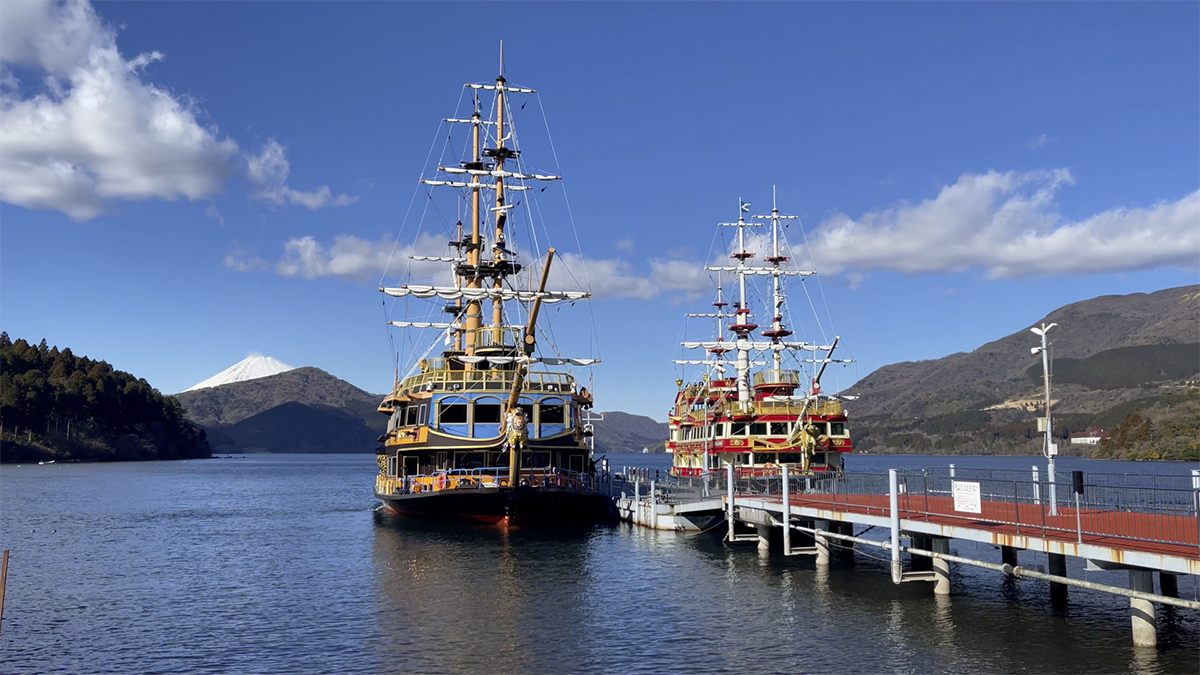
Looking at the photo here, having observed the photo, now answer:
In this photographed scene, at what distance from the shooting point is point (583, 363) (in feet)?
179

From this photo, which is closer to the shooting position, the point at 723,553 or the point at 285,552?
the point at 723,553

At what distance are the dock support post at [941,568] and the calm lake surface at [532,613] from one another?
0.54 m

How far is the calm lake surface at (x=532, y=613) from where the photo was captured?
21156mm

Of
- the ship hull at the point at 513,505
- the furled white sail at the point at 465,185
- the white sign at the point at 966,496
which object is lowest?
the ship hull at the point at 513,505

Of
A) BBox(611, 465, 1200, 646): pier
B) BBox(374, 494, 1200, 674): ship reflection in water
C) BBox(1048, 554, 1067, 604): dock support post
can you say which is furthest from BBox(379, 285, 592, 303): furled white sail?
BBox(1048, 554, 1067, 604): dock support post

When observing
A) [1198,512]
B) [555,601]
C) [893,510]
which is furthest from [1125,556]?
[555,601]

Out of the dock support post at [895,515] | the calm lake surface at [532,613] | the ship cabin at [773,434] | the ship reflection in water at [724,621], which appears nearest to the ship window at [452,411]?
the calm lake surface at [532,613]

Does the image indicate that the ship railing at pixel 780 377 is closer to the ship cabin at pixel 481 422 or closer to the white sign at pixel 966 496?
the ship cabin at pixel 481 422

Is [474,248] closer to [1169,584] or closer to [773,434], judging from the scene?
[773,434]

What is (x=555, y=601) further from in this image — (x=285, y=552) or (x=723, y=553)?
(x=285, y=552)

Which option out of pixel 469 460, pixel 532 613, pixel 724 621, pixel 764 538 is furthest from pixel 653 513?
pixel 724 621

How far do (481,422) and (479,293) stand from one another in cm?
1152

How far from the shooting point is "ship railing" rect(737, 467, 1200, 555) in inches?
810

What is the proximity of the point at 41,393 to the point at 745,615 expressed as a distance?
172801 mm
